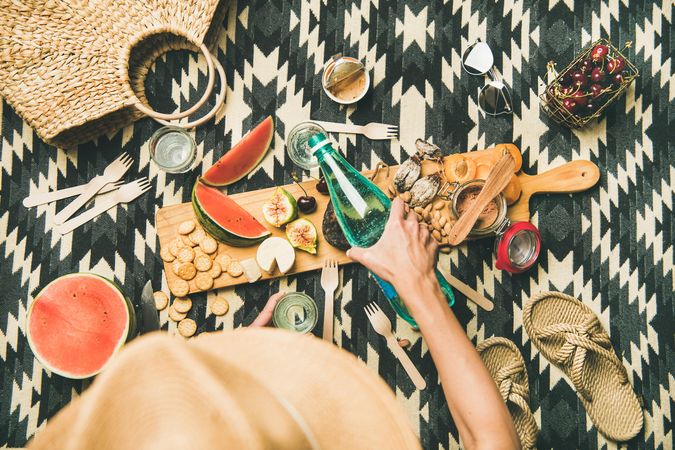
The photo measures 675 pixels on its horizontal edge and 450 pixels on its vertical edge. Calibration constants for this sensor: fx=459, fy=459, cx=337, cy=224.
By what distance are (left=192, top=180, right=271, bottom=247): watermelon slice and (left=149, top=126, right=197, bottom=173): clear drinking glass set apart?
9 centimetres

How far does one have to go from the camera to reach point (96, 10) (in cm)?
127

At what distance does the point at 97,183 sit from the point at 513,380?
4.41ft

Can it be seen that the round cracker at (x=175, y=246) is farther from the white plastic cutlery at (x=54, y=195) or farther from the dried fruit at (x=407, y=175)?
the dried fruit at (x=407, y=175)

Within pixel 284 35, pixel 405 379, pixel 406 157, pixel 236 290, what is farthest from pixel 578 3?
pixel 236 290

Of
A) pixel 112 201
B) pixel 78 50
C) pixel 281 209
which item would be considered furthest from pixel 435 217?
pixel 78 50

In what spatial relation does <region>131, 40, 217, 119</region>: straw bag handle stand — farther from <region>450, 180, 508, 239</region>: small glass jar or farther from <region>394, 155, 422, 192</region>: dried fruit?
<region>450, 180, 508, 239</region>: small glass jar

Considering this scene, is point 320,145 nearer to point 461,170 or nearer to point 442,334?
point 461,170

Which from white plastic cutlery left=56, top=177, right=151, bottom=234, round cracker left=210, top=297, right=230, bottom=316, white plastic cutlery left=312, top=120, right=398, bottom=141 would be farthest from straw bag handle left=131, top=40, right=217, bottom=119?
round cracker left=210, top=297, right=230, bottom=316

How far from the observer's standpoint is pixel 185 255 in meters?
1.31

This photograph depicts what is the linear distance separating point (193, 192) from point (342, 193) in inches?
16.4

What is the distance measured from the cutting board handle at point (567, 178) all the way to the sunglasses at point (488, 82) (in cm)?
22

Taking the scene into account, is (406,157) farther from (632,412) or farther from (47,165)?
(47,165)

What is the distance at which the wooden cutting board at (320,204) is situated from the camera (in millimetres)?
1325

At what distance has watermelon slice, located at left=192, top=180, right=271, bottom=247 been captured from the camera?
1.25 metres
